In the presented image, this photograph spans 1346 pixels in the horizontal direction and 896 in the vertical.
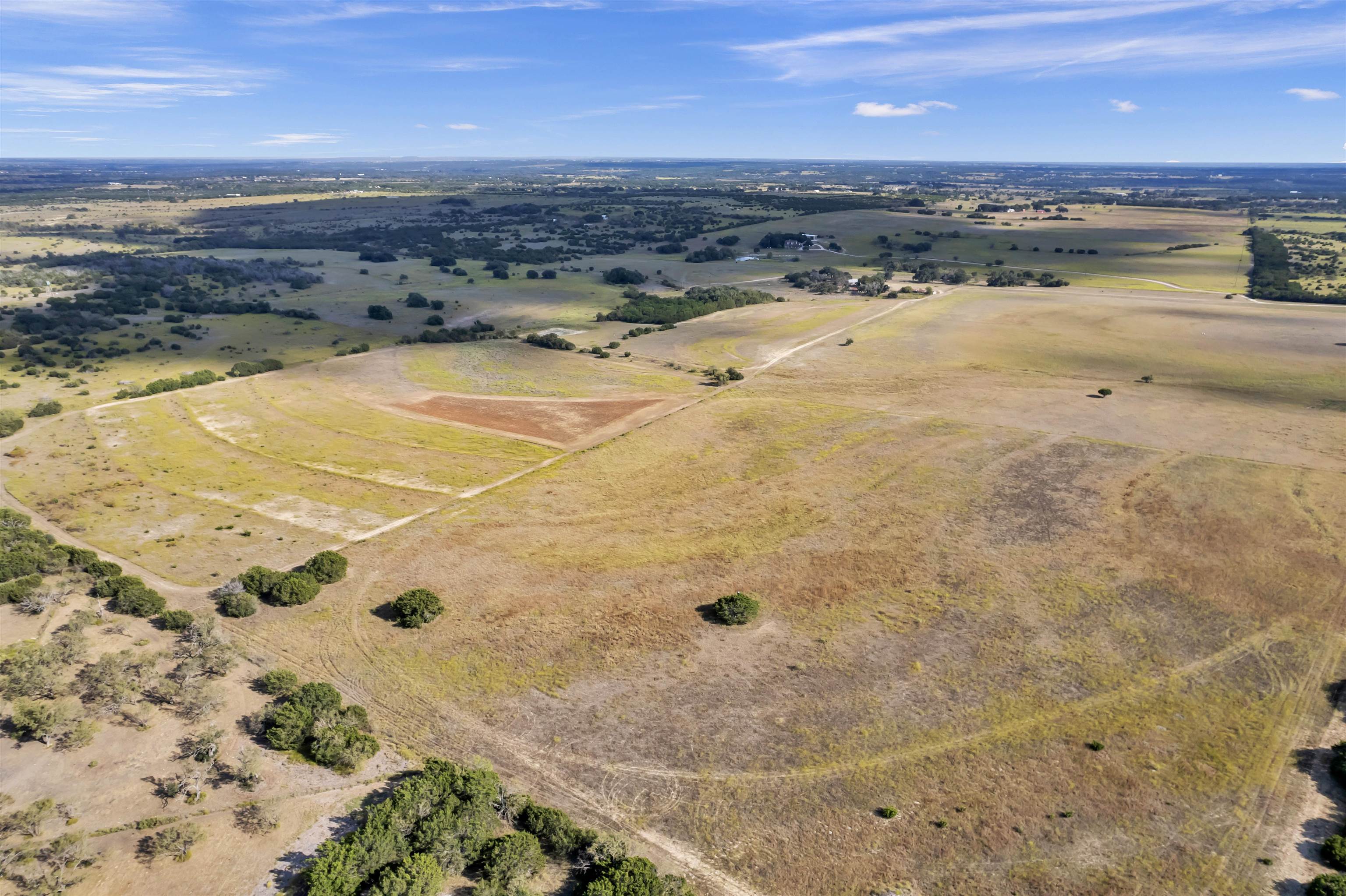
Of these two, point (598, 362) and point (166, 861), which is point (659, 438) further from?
point (166, 861)

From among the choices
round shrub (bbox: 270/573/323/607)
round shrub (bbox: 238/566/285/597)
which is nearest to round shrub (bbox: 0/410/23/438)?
round shrub (bbox: 238/566/285/597)

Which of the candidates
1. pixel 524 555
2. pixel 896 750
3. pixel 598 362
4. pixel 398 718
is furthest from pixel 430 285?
pixel 896 750

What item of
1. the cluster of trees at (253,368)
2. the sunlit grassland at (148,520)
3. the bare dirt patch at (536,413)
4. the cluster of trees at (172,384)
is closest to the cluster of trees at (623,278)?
the cluster of trees at (253,368)

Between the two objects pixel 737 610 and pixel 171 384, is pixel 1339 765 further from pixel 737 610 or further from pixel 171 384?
pixel 171 384

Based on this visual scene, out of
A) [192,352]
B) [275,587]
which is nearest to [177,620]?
→ [275,587]

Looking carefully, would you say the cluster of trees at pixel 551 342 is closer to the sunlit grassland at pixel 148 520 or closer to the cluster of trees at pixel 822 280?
the sunlit grassland at pixel 148 520

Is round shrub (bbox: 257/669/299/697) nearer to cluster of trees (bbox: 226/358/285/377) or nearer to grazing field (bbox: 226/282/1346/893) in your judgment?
grazing field (bbox: 226/282/1346/893)
